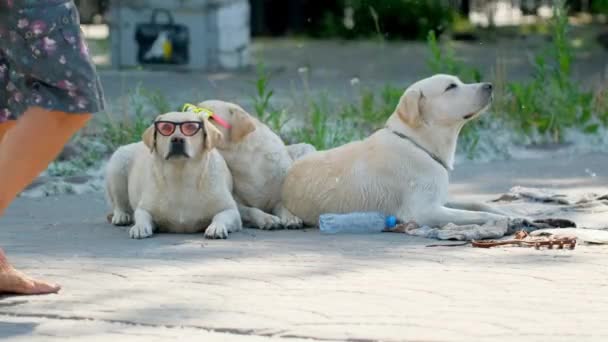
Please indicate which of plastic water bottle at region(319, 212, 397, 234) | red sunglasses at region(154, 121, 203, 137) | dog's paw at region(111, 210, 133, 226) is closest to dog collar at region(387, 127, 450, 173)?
plastic water bottle at region(319, 212, 397, 234)

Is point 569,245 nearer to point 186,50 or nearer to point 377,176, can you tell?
point 377,176

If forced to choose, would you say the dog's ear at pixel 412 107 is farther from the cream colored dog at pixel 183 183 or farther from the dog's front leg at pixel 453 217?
the cream colored dog at pixel 183 183

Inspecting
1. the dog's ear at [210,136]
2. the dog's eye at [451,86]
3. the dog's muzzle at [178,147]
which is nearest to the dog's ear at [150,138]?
the dog's muzzle at [178,147]

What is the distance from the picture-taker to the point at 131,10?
14.2 metres

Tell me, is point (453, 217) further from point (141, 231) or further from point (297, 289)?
point (297, 289)

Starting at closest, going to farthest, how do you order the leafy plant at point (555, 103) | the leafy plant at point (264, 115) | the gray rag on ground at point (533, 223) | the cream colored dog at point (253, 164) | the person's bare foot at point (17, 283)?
1. the person's bare foot at point (17, 283)
2. the gray rag on ground at point (533, 223)
3. the cream colored dog at point (253, 164)
4. the leafy plant at point (264, 115)
5. the leafy plant at point (555, 103)

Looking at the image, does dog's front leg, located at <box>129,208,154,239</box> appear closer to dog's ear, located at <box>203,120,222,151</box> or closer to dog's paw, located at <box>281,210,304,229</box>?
dog's ear, located at <box>203,120,222,151</box>

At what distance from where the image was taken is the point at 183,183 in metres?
7.27

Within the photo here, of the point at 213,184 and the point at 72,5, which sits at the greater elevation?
the point at 72,5

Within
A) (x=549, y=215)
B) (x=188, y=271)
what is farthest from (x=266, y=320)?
(x=549, y=215)

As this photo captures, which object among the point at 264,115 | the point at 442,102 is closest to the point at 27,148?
the point at 442,102

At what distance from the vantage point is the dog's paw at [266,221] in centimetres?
753

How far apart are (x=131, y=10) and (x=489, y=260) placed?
870 cm

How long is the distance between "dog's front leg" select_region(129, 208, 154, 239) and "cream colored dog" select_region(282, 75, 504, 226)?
851mm
